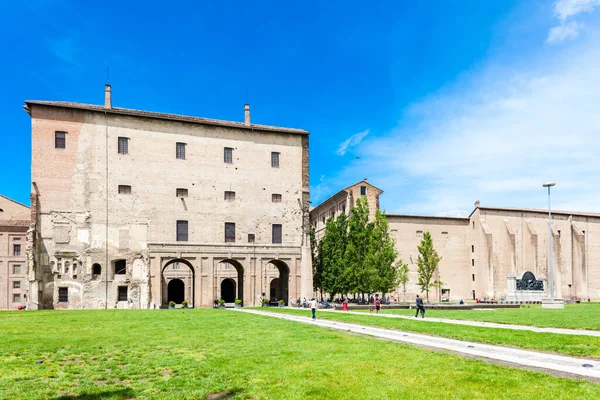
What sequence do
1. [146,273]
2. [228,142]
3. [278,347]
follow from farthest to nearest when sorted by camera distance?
1. [228,142]
2. [146,273]
3. [278,347]

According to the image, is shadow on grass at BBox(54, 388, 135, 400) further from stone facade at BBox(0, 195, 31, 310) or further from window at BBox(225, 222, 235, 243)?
stone facade at BBox(0, 195, 31, 310)

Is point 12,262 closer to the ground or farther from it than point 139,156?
closer to the ground

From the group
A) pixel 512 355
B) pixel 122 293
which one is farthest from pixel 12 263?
pixel 512 355

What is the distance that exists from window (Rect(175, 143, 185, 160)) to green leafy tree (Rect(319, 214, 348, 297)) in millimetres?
17057

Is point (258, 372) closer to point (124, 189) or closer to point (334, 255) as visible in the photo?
point (124, 189)

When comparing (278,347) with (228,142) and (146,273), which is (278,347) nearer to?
(146,273)

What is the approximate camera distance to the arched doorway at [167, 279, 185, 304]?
67.5m

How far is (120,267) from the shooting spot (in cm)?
4122

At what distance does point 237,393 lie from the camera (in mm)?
7410

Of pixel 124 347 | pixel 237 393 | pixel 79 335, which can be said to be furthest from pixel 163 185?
pixel 237 393

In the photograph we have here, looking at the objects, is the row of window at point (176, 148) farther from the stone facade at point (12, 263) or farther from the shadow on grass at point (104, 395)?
the shadow on grass at point (104, 395)

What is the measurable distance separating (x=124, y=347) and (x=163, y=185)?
3029 cm

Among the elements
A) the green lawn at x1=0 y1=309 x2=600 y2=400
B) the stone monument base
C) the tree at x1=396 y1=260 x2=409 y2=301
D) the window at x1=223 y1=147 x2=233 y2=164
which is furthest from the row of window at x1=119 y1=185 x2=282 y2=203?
the green lawn at x1=0 y1=309 x2=600 y2=400

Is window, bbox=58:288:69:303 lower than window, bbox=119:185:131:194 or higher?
lower
